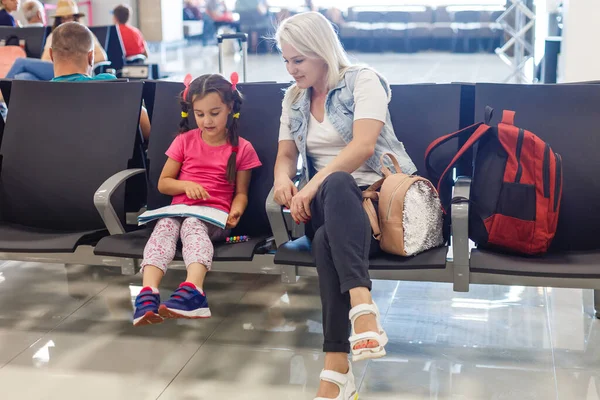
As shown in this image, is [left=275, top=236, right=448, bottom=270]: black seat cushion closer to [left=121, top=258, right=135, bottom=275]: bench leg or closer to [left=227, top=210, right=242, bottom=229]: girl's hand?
[left=227, top=210, right=242, bottom=229]: girl's hand

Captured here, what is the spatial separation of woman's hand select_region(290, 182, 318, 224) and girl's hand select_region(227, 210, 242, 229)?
15.1 inches

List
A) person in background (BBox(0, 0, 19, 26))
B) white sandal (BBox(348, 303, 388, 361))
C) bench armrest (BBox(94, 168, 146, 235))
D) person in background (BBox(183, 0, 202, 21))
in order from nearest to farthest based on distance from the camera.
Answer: white sandal (BBox(348, 303, 388, 361)), bench armrest (BBox(94, 168, 146, 235)), person in background (BBox(0, 0, 19, 26)), person in background (BBox(183, 0, 202, 21))

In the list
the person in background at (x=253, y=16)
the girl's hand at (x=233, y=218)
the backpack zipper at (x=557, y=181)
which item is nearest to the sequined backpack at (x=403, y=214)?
the backpack zipper at (x=557, y=181)

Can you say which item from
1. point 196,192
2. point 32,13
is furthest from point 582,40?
point 32,13

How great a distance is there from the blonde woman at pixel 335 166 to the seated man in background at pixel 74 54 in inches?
33.6

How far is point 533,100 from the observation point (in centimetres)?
273

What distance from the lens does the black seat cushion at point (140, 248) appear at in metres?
2.48

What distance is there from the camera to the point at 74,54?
3.34 metres

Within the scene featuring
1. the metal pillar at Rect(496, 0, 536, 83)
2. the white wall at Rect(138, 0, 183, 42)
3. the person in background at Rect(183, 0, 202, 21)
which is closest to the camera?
the metal pillar at Rect(496, 0, 536, 83)

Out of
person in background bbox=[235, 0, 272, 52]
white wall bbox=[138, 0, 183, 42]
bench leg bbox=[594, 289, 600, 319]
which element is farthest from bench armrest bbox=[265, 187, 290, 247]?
person in background bbox=[235, 0, 272, 52]

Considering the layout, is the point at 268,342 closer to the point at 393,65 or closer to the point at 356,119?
the point at 356,119

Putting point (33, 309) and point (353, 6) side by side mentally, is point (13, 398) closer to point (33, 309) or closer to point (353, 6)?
point (33, 309)

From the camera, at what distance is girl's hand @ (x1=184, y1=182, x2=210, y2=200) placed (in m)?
2.70

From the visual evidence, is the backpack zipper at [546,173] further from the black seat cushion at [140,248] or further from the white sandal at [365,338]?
the black seat cushion at [140,248]
